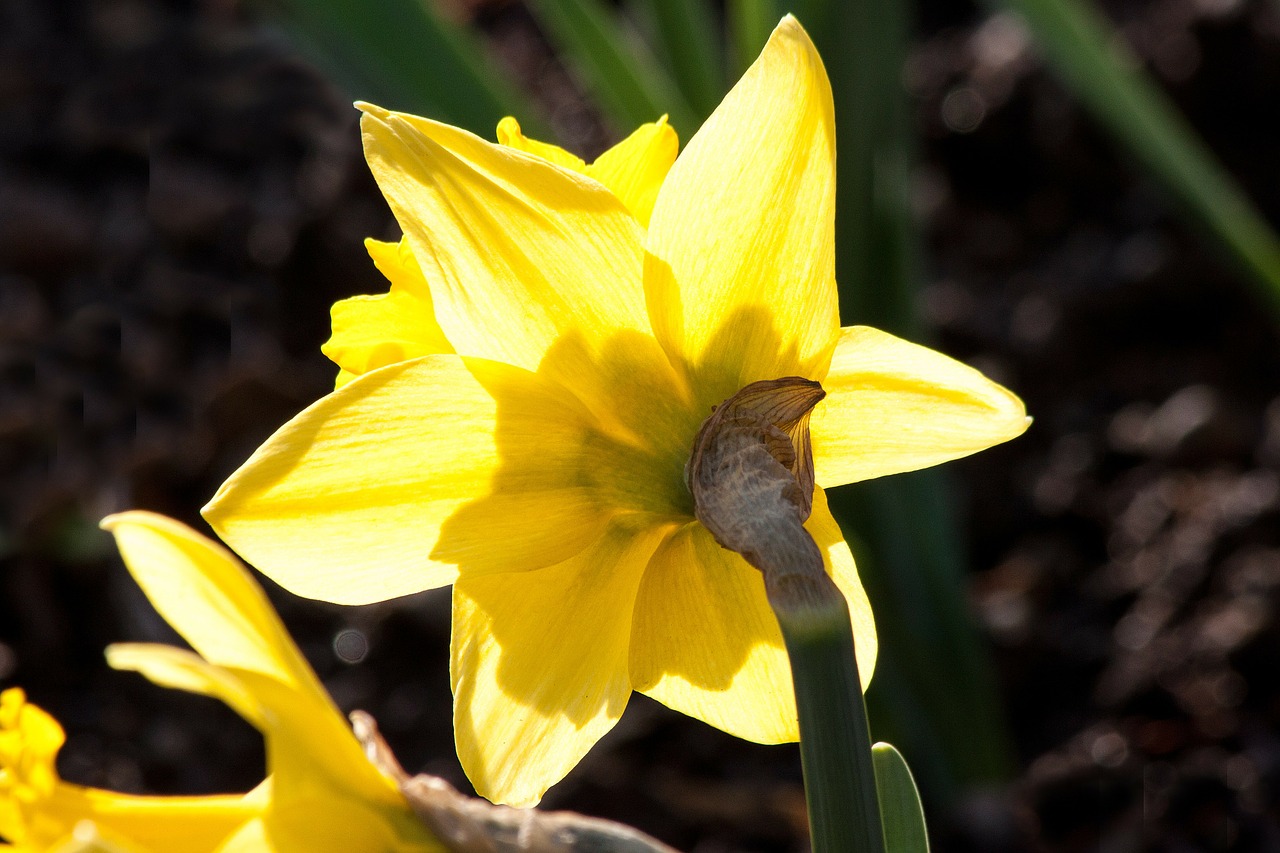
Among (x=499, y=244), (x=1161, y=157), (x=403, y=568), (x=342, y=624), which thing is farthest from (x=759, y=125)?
(x=342, y=624)

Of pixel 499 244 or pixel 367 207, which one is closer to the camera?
pixel 499 244

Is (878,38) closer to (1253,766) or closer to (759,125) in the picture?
(759,125)

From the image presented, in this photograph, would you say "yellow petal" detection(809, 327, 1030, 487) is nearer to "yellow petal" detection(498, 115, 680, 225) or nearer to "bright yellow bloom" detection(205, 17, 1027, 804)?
"bright yellow bloom" detection(205, 17, 1027, 804)

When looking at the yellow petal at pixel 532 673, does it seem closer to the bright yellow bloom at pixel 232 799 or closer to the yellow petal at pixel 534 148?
the bright yellow bloom at pixel 232 799

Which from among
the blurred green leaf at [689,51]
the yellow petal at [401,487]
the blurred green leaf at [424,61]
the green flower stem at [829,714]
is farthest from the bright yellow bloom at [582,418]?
the blurred green leaf at [689,51]

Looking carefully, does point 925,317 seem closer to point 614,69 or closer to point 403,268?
point 614,69

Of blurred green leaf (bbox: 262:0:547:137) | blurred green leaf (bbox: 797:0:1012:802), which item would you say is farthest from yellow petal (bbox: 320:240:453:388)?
blurred green leaf (bbox: 797:0:1012:802)

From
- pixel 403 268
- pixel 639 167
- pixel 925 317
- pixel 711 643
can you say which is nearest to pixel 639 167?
pixel 639 167
